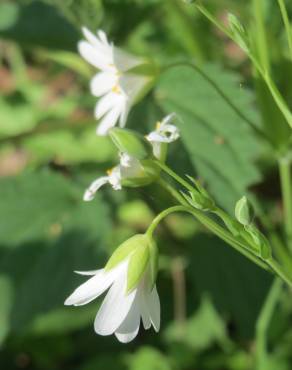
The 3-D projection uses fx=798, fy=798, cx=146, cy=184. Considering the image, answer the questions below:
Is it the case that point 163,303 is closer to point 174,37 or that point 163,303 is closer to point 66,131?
point 66,131

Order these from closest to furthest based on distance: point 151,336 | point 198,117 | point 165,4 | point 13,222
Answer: point 198,117, point 13,222, point 165,4, point 151,336

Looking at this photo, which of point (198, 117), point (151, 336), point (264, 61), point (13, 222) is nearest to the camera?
point (264, 61)

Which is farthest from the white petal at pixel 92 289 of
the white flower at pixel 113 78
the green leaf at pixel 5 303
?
the green leaf at pixel 5 303

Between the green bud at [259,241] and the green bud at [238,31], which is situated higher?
the green bud at [238,31]

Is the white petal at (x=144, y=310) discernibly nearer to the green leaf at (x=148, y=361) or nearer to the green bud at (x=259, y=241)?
the green bud at (x=259, y=241)

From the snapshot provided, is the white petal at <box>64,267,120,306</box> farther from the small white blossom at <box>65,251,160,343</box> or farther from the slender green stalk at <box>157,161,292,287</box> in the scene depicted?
the slender green stalk at <box>157,161,292,287</box>

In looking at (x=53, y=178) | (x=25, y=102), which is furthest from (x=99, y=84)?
(x=25, y=102)

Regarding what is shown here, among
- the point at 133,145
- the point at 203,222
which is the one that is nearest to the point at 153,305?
the point at 203,222
